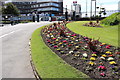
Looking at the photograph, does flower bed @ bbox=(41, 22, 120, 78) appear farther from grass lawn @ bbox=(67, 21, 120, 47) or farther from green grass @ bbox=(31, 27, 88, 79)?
grass lawn @ bbox=(67, 21, 120, 47)

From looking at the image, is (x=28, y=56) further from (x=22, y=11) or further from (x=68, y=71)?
(x=22, y=11)

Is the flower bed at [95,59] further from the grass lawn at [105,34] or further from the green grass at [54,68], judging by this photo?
the grass lawn at [105,34]

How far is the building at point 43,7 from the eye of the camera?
9855cm

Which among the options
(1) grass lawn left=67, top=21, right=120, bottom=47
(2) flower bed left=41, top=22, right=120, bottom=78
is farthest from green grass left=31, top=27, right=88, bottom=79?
(1) grass lawn left=67, top=21, right=120, bottom=47

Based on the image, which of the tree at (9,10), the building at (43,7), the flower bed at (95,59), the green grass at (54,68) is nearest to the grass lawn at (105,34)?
the flower bed at (95,59)

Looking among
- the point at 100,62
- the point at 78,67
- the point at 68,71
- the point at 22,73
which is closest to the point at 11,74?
the point at 22,73

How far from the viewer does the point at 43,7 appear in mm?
102562

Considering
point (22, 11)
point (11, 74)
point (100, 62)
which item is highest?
point (22, 11)

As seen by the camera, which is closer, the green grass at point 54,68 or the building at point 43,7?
the green grass at point 54,68

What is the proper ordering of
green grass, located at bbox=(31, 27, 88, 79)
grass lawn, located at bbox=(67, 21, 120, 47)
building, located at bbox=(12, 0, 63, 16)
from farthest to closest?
building, located at bbox=(12, 0, 63, 16), grass lawn, located at bbox=(67, 21, 120, 47), green grass, located at bbox=(31, 27, 88, 79)

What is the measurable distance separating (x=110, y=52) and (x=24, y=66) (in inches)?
180

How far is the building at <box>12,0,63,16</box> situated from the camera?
9855 cm

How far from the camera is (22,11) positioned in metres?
115

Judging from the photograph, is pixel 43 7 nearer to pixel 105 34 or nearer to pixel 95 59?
pixel 105 34
